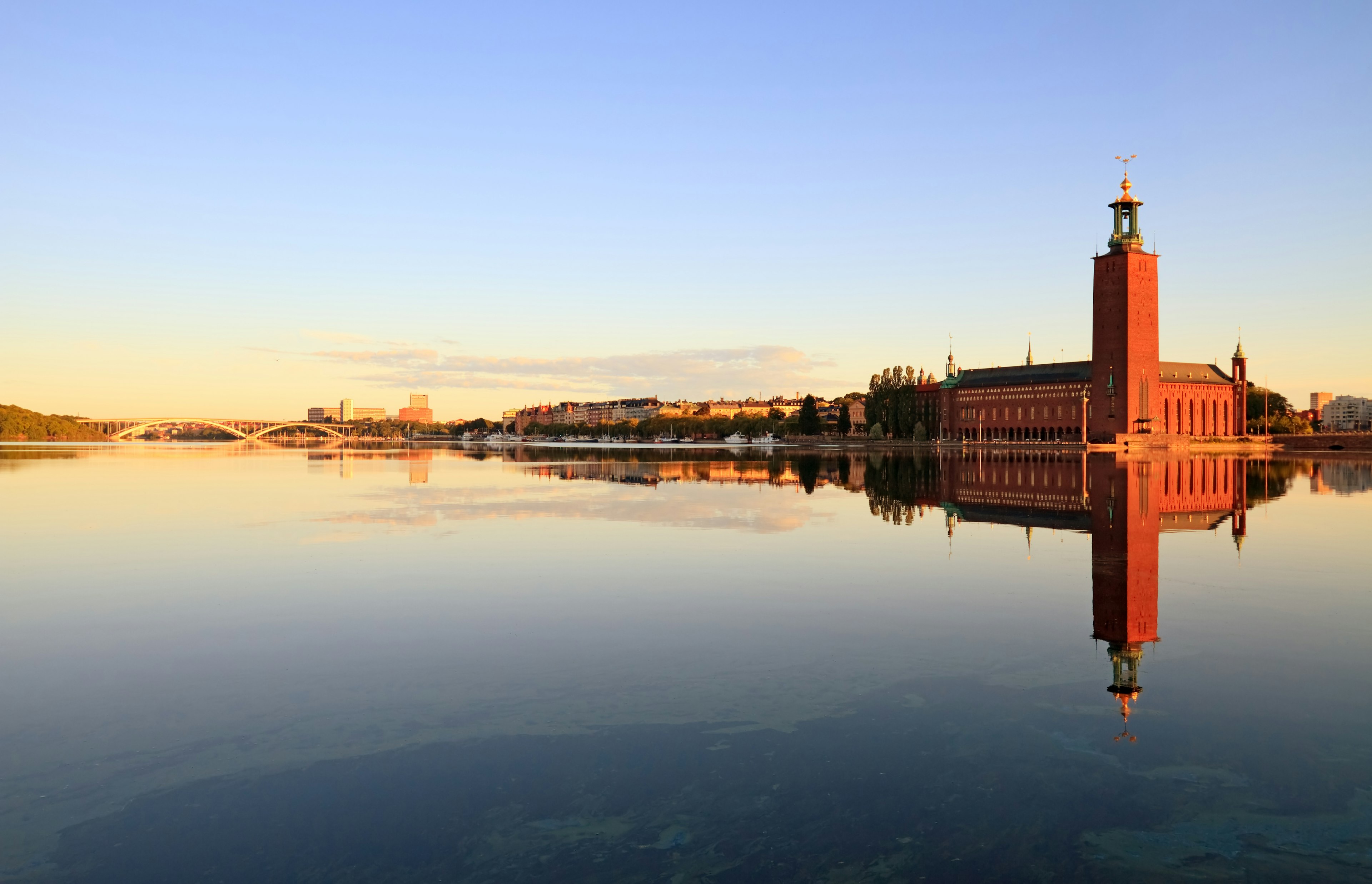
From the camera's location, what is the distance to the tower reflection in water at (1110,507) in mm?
11492

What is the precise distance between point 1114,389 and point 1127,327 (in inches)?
278

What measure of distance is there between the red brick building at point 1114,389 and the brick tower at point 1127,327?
90 mm

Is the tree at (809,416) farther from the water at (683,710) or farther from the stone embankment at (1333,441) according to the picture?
the water at (683,710)

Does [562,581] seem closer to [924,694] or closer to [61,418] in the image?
[924,694]

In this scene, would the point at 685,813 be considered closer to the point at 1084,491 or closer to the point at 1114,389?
the point at 1084,491

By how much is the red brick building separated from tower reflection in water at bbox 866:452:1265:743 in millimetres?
34508

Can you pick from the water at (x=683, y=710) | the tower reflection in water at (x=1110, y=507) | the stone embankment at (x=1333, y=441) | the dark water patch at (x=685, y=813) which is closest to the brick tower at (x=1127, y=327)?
the stone embankment at (x=1333, y=441)

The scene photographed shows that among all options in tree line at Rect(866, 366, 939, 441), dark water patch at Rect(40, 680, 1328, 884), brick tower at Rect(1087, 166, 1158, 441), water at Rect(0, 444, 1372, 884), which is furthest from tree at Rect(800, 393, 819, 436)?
dark water patch at Rect(40, 680, 1328, 884)

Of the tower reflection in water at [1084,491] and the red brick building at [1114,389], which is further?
the red brick building at [1114,389]

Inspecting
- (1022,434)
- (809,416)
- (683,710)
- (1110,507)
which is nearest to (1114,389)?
(1022,434)

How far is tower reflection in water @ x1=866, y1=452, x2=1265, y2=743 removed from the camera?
11492 mm

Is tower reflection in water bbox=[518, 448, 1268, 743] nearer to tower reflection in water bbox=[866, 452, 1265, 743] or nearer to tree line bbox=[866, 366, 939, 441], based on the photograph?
tower reflection in water bbox=[866, 452, 1265, 743]

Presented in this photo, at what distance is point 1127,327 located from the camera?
10062cm

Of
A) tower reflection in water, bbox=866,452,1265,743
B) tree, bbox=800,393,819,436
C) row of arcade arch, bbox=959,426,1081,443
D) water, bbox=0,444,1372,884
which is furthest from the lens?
tree, bbox=800,393,819,436
